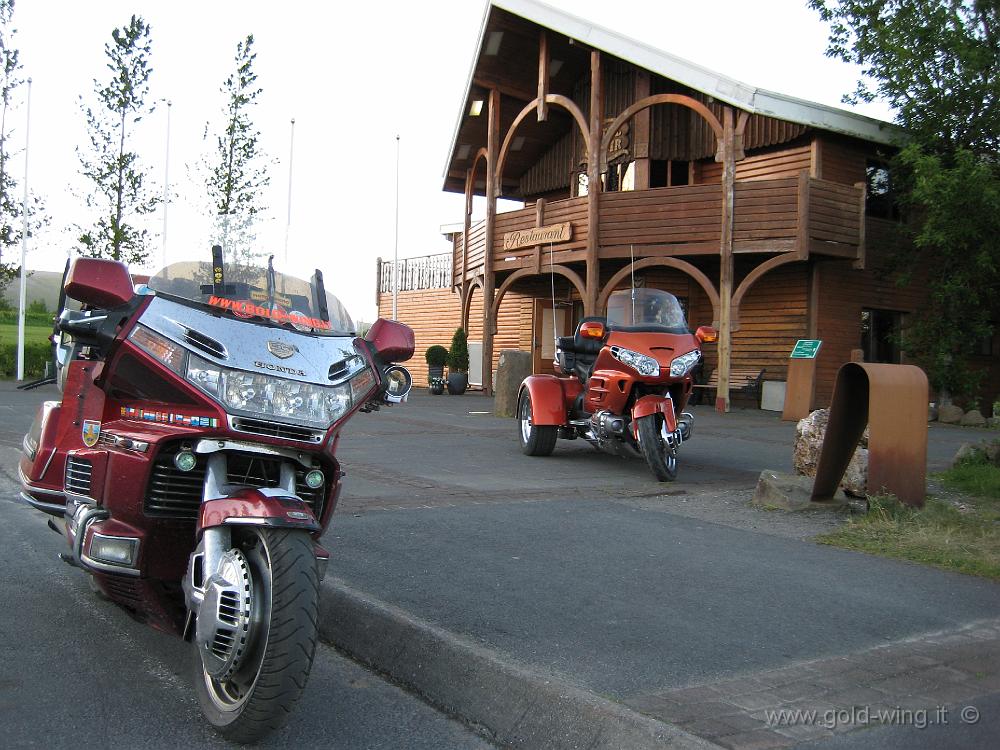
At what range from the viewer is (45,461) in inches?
163

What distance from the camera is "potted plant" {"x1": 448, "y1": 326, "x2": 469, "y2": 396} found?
957 inches

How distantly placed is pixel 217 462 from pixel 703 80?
54.8 feet

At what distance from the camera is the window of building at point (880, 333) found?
20875mm

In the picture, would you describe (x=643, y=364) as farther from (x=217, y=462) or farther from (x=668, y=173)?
(x=668, y=173)

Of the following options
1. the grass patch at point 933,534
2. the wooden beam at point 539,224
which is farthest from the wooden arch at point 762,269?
the grass patch at point 933,534

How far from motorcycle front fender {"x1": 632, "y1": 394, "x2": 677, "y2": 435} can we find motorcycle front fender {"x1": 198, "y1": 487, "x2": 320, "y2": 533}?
5968 mm

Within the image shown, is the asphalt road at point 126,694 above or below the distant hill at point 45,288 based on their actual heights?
below

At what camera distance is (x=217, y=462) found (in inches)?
128

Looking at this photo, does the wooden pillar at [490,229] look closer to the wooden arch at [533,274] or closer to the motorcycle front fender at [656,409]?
the wooden arch at [533,274]

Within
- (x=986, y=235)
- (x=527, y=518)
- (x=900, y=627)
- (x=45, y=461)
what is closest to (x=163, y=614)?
(x=45, y=461)

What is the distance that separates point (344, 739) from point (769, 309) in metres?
19.0

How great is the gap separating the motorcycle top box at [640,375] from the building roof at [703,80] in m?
9.26

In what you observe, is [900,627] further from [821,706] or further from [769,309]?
[769,309]

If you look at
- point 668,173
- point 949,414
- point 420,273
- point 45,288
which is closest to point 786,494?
point 949,414
